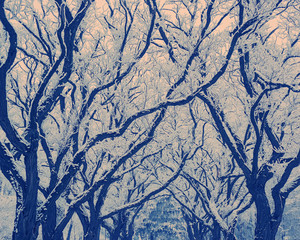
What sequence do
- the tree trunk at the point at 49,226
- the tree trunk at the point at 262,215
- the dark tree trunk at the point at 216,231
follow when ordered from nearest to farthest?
the tree trunk at the point at 262,215 < the tree trunk at the point at 49,226 < the dark tree trunk at the point at 216,231

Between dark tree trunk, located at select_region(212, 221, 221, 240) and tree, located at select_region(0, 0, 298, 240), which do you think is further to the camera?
dark tree trunk, located at select_region(212, 221, 221, 240)

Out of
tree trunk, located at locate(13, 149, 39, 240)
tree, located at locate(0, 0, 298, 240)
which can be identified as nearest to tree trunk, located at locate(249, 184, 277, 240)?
tree, located at locate(0, 0, 298, 240)

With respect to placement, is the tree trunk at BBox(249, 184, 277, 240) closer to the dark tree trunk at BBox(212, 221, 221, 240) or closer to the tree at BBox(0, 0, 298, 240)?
the tree at BBox(0, 0, 298, 240)

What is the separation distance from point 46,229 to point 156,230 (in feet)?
95.3

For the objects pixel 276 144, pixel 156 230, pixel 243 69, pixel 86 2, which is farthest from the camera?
pixel 156 230

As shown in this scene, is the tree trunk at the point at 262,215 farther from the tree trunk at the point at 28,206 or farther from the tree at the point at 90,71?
the tree trunk at the point at 28,206

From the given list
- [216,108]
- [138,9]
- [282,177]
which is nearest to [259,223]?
[282,177]

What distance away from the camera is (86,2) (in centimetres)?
743

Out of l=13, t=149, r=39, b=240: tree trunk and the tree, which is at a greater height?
the tree

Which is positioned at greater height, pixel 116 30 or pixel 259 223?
pixel 116 30

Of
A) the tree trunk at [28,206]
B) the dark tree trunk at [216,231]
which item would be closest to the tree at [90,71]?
the tree trunk at [28,206]

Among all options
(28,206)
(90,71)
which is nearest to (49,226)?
(28,206)

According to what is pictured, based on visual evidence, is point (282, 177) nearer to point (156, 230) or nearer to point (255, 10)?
point (255, 10)

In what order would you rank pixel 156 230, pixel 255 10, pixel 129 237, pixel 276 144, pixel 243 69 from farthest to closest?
pixel 156 230 < pixel 129 237 < pixel 276 144 < pixel 243 69 < pixel 255 10
